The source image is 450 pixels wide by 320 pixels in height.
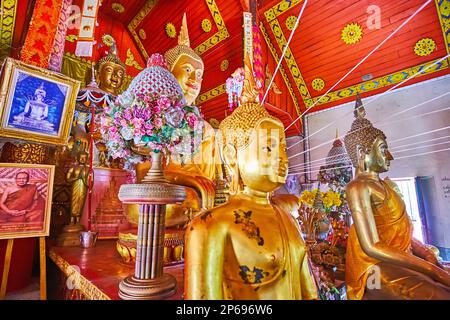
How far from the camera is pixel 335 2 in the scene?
3.76m

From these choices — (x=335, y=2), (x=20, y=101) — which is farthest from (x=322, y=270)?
(x=335, y=2)

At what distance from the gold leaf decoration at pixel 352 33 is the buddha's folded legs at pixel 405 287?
3763 mm

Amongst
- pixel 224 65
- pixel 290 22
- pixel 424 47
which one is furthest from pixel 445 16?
pixel 224 65

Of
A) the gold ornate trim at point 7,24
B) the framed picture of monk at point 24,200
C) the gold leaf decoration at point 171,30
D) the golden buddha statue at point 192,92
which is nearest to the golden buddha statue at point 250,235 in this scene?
the golden buddha statue at point 192,92

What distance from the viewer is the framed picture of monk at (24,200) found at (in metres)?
1.63

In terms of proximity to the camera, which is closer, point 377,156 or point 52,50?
point 377,156


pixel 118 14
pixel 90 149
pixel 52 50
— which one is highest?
pixel 118 14

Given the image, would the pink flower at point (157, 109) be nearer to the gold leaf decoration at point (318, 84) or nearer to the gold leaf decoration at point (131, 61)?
the gold leaf decoration at point (318, 84)

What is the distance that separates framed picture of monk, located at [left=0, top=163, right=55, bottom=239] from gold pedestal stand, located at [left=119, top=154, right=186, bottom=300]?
0.98 m

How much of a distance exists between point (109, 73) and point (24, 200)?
2.65 meters

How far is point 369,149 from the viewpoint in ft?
5.30

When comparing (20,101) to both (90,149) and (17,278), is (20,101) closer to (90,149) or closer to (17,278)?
(90,149)

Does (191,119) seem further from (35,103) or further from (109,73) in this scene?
(109,73)

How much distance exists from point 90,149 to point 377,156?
290cm
